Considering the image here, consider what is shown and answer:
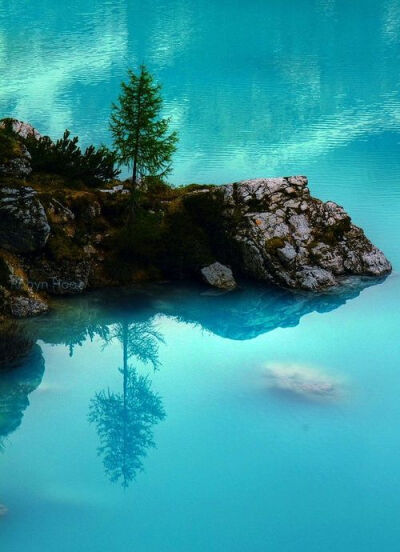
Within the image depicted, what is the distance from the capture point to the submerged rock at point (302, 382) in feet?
84.6

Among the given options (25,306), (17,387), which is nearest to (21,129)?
(25,306)

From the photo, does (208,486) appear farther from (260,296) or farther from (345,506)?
(260,296)

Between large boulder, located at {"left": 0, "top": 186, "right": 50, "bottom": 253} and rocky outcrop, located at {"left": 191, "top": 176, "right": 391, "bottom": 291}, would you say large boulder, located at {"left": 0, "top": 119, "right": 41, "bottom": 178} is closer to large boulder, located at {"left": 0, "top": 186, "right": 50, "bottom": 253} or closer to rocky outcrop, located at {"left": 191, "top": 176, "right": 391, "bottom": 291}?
large boulder, located at {"left": 0, "top": 186, "right": 50, "bottom": 253}

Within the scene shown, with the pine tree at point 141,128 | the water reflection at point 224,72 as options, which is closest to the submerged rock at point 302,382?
the pine tree at point 141,128

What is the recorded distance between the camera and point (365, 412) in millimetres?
24953

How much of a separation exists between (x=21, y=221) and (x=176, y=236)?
5.85 meters

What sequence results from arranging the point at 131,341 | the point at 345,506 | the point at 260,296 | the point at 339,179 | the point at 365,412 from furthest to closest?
the point at 339,179, the point at 260,296, the point at 131,341, the point at 365,412, the point at 345,506

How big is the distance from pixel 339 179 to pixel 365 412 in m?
22.0

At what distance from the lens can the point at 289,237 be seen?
109 ft

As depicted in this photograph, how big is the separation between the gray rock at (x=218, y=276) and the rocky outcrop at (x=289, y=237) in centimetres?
82

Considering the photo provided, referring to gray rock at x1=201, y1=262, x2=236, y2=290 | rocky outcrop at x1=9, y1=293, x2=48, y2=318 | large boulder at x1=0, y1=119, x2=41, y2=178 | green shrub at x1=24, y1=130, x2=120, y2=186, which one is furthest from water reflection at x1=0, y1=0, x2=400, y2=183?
rocky outcrop at x1=9, y1=293, x2=48, y2=318

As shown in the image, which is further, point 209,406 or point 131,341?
point 131,341

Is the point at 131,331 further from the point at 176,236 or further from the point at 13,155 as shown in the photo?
the point at 13,155

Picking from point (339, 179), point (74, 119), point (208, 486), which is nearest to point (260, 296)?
point (208, 486)
